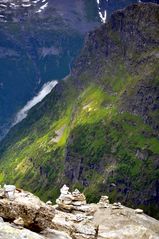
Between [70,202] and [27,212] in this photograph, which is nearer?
[27,212]

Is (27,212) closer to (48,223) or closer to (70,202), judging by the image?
(48,223)

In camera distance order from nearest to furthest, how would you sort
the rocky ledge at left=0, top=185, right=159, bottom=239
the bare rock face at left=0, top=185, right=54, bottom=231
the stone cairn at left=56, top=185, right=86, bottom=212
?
the rocky ledge at left=0, top=185, right=159, bottom=239 < the bare rock face at left=0, top=185, right=54, bottom=231 < the stone cairn at left=56, top=185, right=86, bottom=212

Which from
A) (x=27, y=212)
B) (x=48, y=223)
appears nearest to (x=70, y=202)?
(x=48, y=223)

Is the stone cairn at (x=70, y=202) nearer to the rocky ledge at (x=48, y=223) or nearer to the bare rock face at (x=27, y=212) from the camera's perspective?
the rocky ledge at (x=48, y=223)

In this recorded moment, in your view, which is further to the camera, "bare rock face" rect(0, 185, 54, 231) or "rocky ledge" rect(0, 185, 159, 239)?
"bare rock face" rect(0, 185, 54, 231)

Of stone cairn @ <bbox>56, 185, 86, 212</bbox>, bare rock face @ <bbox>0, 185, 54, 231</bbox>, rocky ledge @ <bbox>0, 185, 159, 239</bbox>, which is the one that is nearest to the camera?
rocky ledge @ <bbox>0, 185, 159, 239</bbox>

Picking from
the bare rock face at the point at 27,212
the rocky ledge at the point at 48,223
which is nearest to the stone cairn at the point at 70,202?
A: the rocky ledge at the point at 48,223

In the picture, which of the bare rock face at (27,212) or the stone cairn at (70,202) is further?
the stone cairn at (70,202)

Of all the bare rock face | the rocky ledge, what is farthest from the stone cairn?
the bare rock face

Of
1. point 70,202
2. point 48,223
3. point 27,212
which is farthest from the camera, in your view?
point 70,202

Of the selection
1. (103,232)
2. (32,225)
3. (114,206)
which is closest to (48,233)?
(32,225)

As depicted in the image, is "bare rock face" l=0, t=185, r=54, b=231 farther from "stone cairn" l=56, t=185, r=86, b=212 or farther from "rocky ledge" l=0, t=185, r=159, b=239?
"stone cairn" l=56, t=185, r=86, b=212
